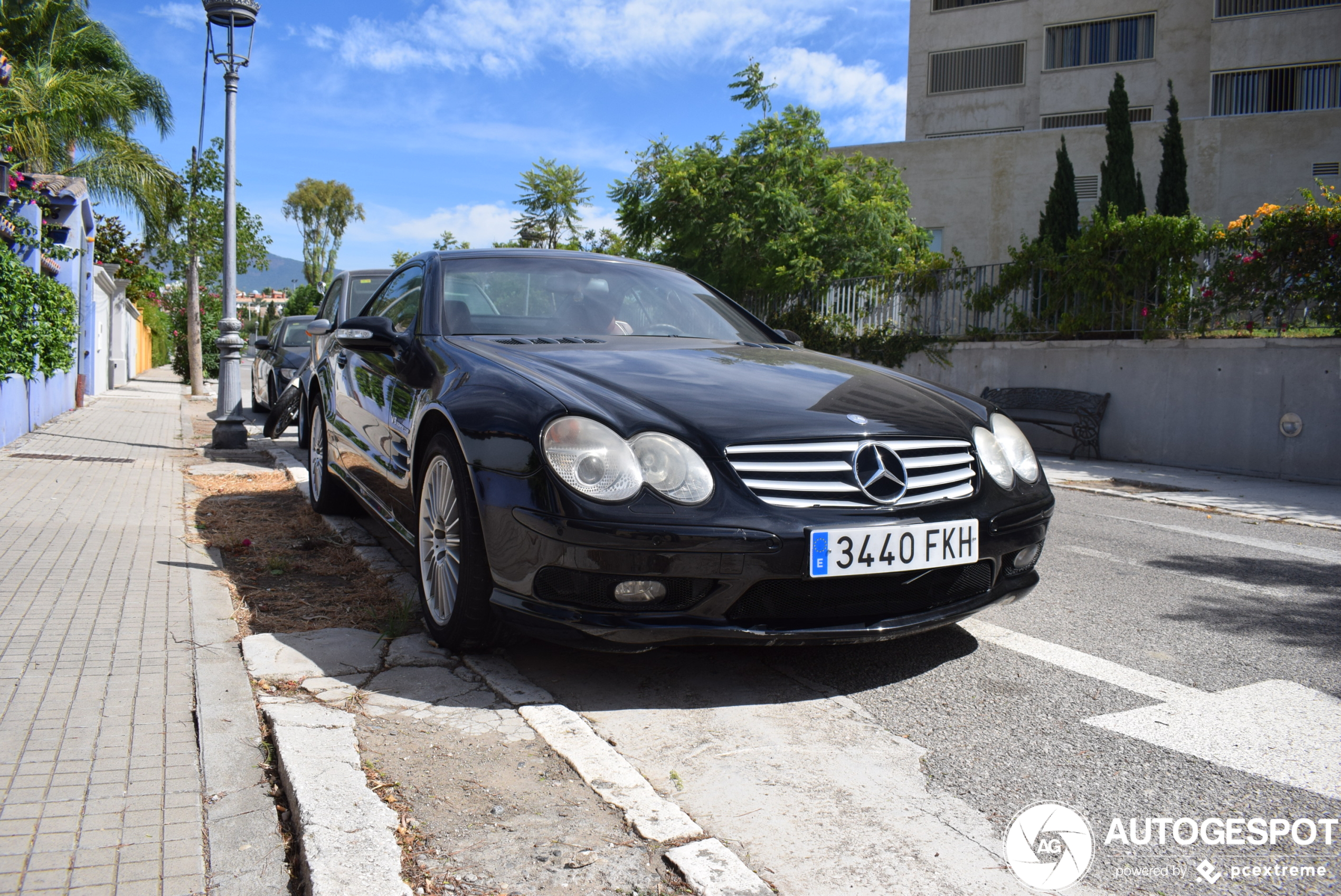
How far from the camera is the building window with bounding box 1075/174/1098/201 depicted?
83.9ft

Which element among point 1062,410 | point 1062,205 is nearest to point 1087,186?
point 1062,205

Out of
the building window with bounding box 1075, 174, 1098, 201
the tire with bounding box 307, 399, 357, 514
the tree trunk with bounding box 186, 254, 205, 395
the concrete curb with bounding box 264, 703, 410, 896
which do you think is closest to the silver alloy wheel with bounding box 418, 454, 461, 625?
the concrete curb with bounding box 264, 703, 410, 896

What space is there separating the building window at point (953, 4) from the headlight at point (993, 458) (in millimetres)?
34387


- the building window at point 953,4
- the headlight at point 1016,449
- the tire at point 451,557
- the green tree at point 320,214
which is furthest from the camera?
the green tree at point 320,214

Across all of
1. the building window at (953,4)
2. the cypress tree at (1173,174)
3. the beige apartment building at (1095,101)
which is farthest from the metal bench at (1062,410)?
the building window at (953,4)

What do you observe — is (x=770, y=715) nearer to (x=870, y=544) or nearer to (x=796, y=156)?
(x=870, y=544)

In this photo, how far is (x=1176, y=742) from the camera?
2797mm

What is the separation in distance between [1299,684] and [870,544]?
1.67 meters

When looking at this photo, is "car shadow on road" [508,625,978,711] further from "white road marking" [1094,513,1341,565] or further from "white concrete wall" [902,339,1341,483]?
"white concrete wall" [902,339,1341,483]

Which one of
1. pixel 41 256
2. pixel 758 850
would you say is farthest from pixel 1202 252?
pixel 41 256

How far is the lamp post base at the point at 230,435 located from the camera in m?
10.1

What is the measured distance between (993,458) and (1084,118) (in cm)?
3275

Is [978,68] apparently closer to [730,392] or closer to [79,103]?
[79,103]

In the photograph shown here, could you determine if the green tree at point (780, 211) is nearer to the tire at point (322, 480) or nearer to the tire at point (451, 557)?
the tire at point (322, 480)
